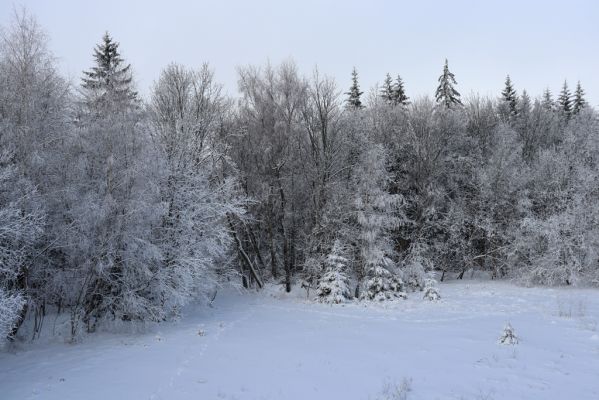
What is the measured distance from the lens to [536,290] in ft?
75.7

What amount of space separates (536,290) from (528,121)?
820 inches

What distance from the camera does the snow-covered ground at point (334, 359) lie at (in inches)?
347

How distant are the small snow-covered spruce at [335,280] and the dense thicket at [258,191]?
13 centimetres

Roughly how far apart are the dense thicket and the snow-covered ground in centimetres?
206

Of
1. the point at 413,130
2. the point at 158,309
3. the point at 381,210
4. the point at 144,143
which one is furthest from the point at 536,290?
the point at 144,143

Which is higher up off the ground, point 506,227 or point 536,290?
point 506,227

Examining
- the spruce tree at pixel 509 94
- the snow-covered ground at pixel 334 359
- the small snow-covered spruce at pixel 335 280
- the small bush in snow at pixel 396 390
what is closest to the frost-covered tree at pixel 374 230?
the small snow-covered spruce at pixel 335 280

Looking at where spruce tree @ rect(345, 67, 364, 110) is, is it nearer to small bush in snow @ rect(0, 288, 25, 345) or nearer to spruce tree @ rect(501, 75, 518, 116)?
spruce tree @ rect(501, 75, 518, 116)

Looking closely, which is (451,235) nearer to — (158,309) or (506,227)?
(506,227)

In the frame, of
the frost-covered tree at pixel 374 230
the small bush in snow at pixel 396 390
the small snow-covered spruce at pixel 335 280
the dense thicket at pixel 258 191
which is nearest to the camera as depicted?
the small bush in snow at pixel 396 390

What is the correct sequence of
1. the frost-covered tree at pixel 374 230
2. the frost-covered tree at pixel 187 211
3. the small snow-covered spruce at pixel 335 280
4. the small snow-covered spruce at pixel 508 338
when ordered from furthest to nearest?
1. the frost-covered tree at pixel 374 230
2. the small snow-covered spruce at pixel 335 280
3. the frost-covered tree at pixel 187 211
4. the small snow-covered spruce at pixel 508 338

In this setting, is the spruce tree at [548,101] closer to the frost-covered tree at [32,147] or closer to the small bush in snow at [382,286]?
the small bush in snow at [382,286]

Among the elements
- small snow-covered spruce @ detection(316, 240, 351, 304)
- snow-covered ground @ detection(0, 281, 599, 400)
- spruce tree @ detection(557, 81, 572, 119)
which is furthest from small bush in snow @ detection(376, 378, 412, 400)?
spruce tree @ detection(557, 81, 572, 119)

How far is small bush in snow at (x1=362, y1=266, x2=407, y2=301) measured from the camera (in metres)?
22.3
